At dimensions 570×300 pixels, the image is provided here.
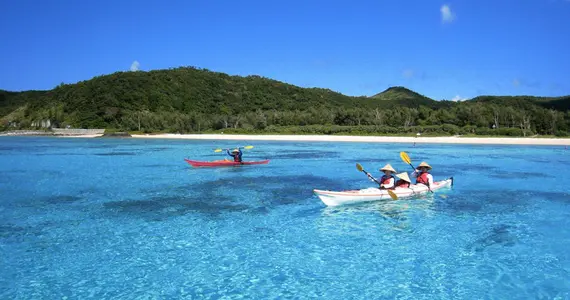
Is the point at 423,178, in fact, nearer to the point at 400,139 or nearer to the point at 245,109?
the point at 400,139

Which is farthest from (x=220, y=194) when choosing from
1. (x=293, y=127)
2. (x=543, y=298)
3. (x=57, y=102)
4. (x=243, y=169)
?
(x=57, y=102)

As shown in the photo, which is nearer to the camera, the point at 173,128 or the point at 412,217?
the point at 412,217

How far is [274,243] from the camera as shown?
11.5 meters

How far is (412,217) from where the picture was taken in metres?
14.5

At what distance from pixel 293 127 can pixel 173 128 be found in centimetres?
2826

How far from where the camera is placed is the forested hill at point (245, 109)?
74125 millimetres

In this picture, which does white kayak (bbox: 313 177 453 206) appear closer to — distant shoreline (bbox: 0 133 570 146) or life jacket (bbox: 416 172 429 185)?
life jacket (bbox: 416 172 429 185)

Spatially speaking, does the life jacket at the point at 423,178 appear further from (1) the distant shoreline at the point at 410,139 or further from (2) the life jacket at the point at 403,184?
(1) the distant shoreline at the point at 410,139

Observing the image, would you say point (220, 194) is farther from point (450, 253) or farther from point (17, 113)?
point (17, 113)

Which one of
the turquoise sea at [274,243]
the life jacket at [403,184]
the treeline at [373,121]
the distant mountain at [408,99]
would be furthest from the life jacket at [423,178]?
the distant mountain at [408,99]

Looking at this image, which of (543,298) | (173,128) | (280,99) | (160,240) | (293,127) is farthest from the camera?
(280,99)

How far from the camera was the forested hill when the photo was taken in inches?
2918

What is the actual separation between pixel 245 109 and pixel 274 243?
407 ft

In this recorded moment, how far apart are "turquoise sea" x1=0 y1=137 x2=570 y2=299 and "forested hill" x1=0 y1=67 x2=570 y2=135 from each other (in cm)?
5624
